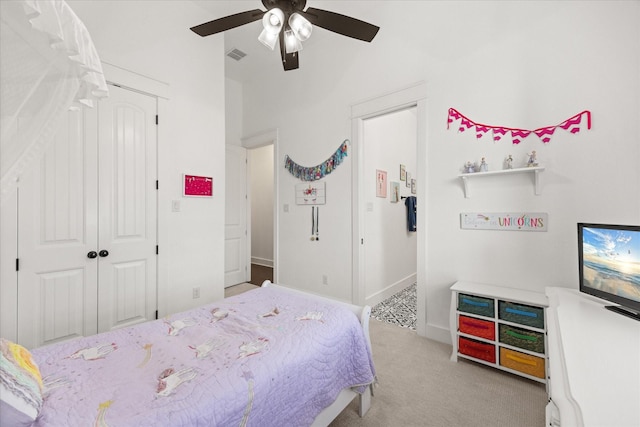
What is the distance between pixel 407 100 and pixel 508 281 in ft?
6.17

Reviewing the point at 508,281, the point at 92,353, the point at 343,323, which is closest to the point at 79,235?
the point at 92,353

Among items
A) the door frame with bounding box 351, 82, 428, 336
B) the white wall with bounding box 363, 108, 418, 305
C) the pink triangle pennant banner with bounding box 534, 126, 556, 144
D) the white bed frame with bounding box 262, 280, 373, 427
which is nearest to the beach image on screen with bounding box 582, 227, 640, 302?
the pink triangle pennant banner with bounding box 534, 126, 556, 144

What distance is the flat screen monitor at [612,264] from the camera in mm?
1327

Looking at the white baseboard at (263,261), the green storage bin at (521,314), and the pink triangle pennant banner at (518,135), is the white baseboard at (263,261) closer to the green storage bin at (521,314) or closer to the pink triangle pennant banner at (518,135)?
the green storage bin at (521,314)

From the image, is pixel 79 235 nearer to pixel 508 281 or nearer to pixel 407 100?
pixel 407 100

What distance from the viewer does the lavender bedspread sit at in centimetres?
87

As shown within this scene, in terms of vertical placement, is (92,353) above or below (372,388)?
above

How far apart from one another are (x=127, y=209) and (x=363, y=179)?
2355 millimetres

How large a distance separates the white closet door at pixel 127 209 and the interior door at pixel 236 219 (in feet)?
5.43

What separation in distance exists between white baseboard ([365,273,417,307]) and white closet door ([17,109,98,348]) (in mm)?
2726

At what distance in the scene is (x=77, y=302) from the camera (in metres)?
2.07

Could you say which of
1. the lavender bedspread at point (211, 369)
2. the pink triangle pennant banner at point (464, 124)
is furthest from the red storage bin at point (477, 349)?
the pink triangle pennant banner at point (464, 124)

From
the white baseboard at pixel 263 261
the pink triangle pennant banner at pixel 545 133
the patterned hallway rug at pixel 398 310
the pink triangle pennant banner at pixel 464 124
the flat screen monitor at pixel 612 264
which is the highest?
the pink triangle pennant banner at pixel 464 124

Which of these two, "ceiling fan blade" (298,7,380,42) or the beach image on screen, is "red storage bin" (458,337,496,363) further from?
"ceiling fan blade" (298,7,380,42)
